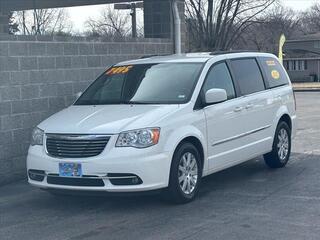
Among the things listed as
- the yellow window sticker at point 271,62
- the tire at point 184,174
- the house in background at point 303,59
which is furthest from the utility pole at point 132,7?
the house in background at point 303,59

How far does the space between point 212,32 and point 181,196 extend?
37.9 metres

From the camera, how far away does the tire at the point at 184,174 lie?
7.09 meters

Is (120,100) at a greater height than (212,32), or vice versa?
(212,32)

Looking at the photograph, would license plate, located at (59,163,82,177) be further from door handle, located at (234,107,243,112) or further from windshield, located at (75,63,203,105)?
door handle, located at (234,107,243,112)

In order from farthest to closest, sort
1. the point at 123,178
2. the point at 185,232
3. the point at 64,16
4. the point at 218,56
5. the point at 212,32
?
the point at 212,32, the point at 64,16, the point at 218,56, the point at 123,178, the point at 185,232

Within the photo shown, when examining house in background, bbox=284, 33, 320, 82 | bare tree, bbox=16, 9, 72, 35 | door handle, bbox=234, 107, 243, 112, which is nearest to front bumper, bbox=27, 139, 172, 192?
door handle, bbox=234, 107, 243, 112

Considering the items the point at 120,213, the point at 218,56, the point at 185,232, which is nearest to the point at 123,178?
the point at 120,213

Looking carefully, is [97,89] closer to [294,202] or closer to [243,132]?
[243,132]

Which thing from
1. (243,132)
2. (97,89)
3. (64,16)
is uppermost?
(64,16)

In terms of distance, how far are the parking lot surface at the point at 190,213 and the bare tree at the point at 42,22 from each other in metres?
2.80

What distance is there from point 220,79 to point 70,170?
2.52 m

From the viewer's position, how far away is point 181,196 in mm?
7195

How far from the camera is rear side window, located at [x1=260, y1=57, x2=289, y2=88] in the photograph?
31.5ft

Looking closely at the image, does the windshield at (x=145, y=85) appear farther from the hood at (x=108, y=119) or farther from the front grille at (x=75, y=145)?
the front grille at (x=75, y=145)
